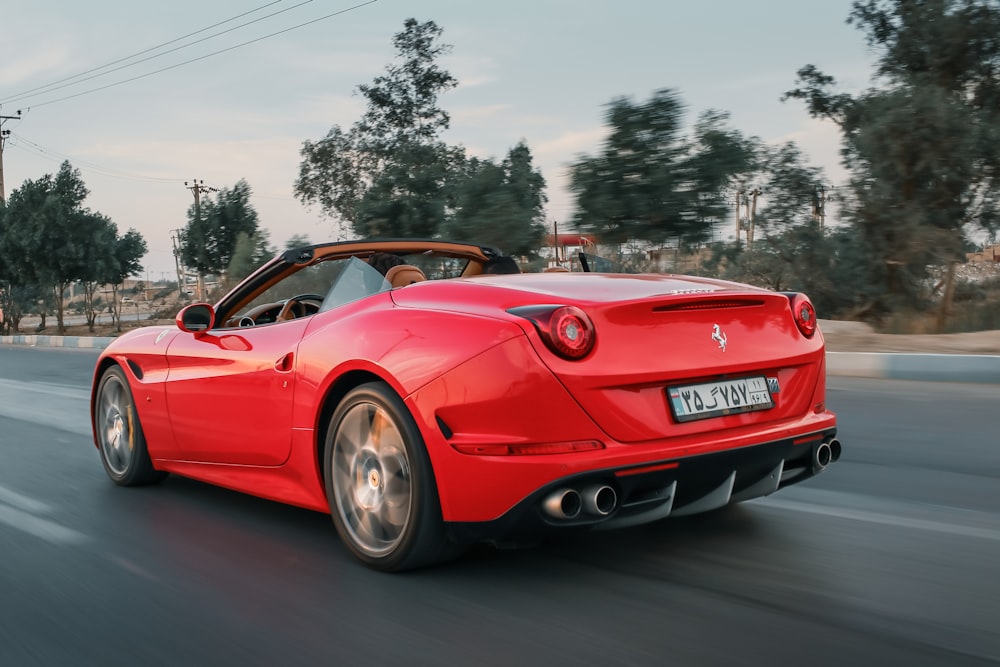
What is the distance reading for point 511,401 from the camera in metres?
3.27

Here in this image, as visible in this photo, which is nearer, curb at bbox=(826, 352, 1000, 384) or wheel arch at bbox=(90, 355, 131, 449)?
wheel arch at bbox=(90, 355, 131, 449)

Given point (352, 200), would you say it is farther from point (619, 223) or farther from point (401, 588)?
point (401, 588)

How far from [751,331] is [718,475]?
1.91 ft

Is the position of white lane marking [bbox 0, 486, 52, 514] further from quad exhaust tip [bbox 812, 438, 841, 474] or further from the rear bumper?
quad exhaust tip [bbox 812, 438, 841, 474]

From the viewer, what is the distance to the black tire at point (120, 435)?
5598mm

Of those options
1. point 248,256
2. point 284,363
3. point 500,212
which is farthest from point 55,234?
point 284,363

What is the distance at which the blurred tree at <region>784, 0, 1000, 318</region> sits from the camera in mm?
18375

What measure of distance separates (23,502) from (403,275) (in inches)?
103

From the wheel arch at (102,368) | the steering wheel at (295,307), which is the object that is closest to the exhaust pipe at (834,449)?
the steering wheel at (295,307)

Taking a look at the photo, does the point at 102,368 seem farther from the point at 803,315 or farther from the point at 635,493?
the point at 803,315

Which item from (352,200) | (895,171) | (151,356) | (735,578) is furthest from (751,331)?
(352,200)

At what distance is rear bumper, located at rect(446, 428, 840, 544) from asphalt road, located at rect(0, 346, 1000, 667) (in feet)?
0.76

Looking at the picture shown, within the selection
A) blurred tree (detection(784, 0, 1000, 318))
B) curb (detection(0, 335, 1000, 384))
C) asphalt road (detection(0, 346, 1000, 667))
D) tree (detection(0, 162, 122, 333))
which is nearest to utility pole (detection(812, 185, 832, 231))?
blurred tree (detection(784, 0, 1000, 318))

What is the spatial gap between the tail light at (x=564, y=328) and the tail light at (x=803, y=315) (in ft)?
3.44
